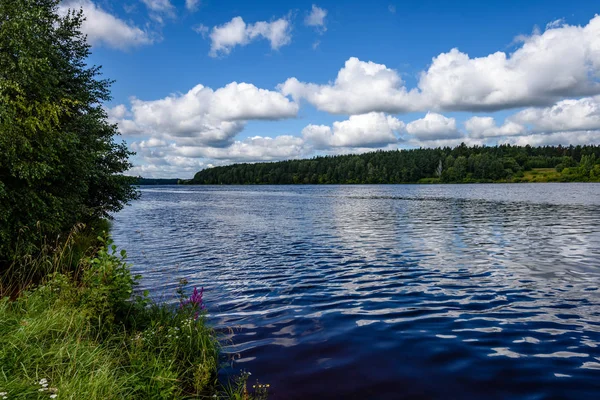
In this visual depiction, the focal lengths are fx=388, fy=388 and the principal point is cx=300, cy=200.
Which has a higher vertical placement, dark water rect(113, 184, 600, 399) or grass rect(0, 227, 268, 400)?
grass rect(0, 227, 268, 400)

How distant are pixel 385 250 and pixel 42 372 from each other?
66.7 feet

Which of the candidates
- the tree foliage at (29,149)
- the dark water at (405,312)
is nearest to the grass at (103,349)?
the dark water at (405,312)

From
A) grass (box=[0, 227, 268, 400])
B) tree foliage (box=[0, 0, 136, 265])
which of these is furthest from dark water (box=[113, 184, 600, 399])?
tree foliage (box=[0, 0, 136, 265])

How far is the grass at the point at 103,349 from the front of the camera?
237 inches

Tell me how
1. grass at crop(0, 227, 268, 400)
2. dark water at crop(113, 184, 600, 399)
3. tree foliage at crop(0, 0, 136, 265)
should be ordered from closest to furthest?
grass at crop(0, 227, 268, 400) → dark water at crop(113, 184, 600, 399) → tree foliage at crop(0, 0, 136, 265)

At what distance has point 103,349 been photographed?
7.47 meters

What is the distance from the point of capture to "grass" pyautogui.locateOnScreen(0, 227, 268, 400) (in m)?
6.03

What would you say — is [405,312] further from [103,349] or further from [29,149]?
[29,149]

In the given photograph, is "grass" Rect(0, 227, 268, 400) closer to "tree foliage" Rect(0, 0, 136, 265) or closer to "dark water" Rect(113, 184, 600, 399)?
"dark water" Rect(113, 184, 600, 399)

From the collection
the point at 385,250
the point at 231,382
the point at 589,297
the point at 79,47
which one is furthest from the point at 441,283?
the point at 79,47

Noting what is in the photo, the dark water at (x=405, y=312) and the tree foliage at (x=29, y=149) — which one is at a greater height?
the tree foliage at (x=29, y=149)

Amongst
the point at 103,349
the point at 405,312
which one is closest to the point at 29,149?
the point at 103,349

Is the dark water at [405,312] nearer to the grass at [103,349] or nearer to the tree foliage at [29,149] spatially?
the grass at [103,349]

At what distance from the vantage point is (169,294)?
14.7 m
